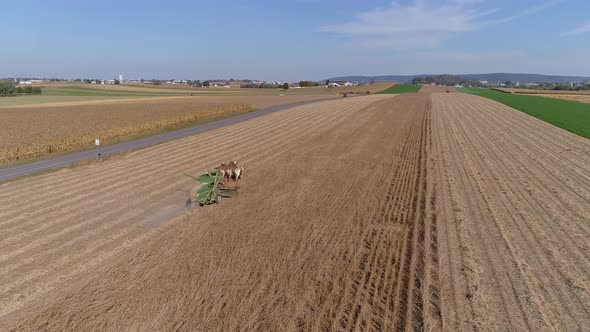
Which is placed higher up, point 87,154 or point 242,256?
point 87,154

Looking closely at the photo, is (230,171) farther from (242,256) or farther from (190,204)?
(242,256)

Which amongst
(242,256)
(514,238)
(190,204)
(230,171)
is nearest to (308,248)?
(242,256)

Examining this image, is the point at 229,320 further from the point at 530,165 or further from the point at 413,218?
the point at 530,165

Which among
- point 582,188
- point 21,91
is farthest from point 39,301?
point 21,91

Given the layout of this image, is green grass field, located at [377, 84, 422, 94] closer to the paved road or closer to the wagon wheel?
the paved road

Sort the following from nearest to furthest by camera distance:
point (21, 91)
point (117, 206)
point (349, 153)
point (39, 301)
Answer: point (39, 301), point (117, 206), point (349, 153), point (21, 91)
